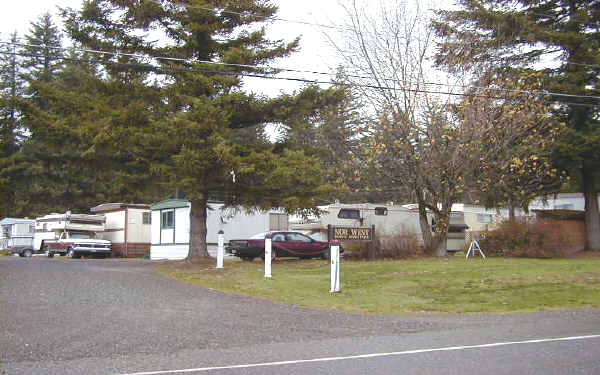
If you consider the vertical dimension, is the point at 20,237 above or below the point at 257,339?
above

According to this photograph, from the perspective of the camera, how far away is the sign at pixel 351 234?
19.6m

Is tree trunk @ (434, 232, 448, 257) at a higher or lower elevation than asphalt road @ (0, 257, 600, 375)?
higher

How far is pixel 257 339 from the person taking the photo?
340 inches

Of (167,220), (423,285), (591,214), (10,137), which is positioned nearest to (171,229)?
(167,220)

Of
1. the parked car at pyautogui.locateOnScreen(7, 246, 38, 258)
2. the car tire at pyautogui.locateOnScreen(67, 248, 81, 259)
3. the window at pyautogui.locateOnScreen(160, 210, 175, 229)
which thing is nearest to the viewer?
the window at pyautogui.locateOnScreen(160, 210, 175, 229)

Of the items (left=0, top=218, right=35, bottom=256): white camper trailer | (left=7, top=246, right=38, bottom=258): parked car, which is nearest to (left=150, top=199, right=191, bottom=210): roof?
(left=7, top=246, right=38, bottom=258): parked car

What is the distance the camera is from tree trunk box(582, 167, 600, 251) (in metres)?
27.0

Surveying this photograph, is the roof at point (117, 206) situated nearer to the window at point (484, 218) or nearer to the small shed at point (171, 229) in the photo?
the small shed at point (171, 229)

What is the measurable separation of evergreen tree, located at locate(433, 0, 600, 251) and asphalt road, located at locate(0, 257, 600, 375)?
1458cm

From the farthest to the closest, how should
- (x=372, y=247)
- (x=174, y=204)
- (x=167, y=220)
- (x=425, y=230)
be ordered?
(x=167, y=220) < (x=174, y=204) < (x=425, y=230) < (x=372, y=247)

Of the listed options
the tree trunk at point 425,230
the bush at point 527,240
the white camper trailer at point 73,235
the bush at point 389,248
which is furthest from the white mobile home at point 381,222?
the white camper trailer at point 73,235

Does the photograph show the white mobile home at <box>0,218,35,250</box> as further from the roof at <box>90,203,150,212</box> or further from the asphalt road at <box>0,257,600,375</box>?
the asphalt road at <box>0,257,600,375</box>

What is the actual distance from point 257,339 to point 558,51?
2340 cm

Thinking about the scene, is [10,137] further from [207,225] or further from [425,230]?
[425,230]
